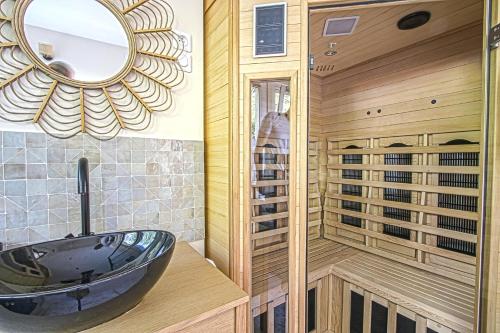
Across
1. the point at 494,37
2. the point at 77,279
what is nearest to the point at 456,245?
the point at 494,37

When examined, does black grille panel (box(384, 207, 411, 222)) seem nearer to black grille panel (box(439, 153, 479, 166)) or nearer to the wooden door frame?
black grille panel (box(439, 153, 479, 166))

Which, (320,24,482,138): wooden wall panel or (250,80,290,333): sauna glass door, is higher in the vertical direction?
(320,24,482,138): wooden wall panel

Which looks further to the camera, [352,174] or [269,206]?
[352,174]

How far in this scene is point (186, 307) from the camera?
2.45 feet

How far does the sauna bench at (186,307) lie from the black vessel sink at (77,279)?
46 millimetres

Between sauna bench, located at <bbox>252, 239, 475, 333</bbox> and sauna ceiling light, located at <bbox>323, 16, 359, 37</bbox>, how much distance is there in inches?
49.1

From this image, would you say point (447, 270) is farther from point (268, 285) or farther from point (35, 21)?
point (35, 21)

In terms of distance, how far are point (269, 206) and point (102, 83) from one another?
3.19 feet

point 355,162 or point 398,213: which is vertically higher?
point 355,162

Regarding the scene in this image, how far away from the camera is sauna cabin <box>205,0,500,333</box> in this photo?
3.61 feet

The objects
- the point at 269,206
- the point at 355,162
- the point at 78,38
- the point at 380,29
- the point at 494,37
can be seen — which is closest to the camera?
the point at 494,37

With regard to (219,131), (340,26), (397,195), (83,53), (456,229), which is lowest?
(456,229)

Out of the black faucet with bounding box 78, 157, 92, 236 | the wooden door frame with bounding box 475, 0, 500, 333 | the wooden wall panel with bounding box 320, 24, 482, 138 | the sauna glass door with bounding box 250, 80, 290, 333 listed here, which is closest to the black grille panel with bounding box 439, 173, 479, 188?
the wooden wall panel with bounding box 320, 24, 482, 138

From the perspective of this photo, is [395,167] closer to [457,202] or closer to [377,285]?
[457,202]
